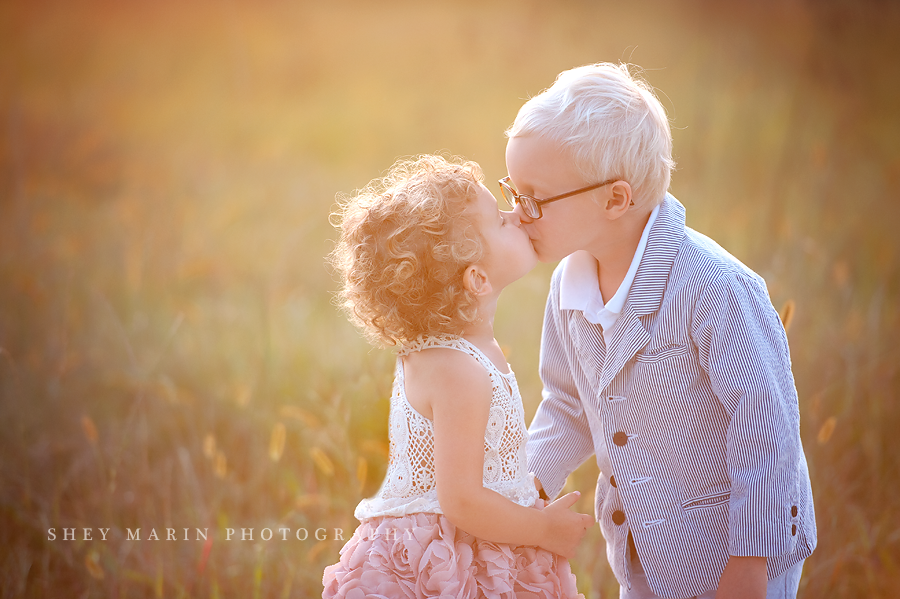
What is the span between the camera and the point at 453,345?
1.59m

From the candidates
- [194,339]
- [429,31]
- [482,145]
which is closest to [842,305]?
[482,145]

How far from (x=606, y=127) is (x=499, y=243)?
1.23 ft

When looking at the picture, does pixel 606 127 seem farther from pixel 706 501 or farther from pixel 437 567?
pixel 437 567

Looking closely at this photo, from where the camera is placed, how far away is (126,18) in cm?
589

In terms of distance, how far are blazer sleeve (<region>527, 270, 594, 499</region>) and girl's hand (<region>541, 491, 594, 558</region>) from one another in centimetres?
27

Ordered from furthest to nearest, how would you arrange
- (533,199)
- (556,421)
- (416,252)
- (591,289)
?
(556,421)
(591,289)
(533,199)
(416,252)

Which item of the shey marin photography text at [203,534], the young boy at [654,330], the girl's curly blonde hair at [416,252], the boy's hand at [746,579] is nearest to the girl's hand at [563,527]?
the young boy at [654,330]

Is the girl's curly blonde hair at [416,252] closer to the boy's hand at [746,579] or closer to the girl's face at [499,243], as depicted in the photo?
the girl's face at [499,243]

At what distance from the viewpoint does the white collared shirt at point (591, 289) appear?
1685 millimetres

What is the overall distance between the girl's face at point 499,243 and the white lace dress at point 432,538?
189mm

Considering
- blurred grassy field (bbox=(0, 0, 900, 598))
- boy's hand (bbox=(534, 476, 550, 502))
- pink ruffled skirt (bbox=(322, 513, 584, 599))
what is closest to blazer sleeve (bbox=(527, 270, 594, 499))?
boy's hand (bbox=(534, 476, 550, 502))

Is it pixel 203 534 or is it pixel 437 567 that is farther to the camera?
pixel 203 534

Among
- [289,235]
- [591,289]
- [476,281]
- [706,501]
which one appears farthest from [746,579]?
[289,235]

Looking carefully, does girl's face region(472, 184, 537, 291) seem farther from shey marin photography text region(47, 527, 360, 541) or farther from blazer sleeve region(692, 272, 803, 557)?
shey marin photography text region(47, 527, 360, 541)
